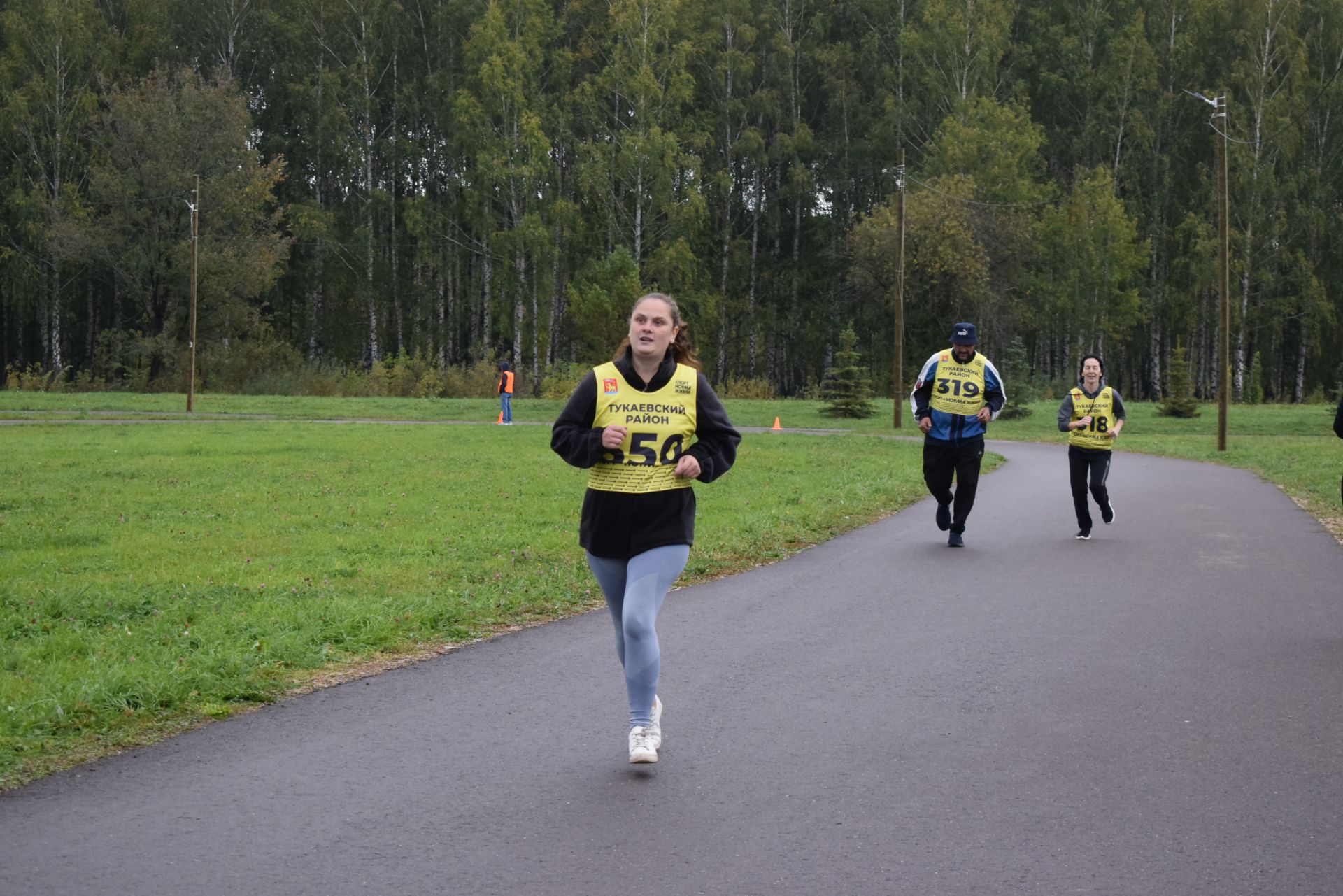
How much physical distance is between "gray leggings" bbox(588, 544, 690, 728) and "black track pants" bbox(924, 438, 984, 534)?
25.4ft

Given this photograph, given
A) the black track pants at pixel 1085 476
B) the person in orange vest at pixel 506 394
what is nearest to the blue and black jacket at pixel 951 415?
the black track pants at pixel 1085 476

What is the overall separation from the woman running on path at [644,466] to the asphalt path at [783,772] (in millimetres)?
525

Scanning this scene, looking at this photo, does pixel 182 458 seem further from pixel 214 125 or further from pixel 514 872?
pixel 214 125

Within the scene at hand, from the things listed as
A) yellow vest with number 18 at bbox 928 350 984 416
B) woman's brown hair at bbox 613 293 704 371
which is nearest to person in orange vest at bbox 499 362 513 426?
yellow vest with number 18 at bbox 928 350 984 416

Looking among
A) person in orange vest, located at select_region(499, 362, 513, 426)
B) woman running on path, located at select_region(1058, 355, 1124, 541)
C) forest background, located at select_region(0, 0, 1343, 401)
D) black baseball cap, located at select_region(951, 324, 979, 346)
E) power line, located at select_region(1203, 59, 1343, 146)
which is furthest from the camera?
power line, located at select_region(1203, 59, 1343, 146)

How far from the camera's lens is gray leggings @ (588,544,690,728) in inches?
232

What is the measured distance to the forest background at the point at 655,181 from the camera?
5778cm

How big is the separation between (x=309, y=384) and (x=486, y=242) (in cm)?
1290

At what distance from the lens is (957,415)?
13.5 meters

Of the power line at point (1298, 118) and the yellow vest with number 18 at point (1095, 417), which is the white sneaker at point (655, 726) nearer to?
the yellow vest with number 18 at point (1095, 417)

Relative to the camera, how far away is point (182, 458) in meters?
22.5

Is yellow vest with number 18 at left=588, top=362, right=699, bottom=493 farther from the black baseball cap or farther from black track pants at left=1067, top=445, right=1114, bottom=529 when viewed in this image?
black track pants at left=1067, top=445, right=1114, bottom=529

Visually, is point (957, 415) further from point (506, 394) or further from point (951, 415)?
point (506, 394)

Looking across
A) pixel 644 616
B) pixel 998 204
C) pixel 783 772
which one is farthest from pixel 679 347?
pixel 998 204
